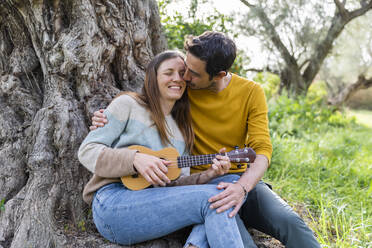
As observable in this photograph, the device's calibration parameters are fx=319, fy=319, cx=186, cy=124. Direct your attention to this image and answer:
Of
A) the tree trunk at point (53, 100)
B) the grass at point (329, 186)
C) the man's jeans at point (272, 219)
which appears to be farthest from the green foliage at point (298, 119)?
the tree trunk at point (53, 100)

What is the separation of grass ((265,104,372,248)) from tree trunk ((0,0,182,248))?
1.80m

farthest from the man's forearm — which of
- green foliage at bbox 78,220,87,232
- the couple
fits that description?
green foliage at bbox 78,220,87,232

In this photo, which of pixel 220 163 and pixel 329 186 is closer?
pixel 220 163

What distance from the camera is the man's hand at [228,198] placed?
6.45ft

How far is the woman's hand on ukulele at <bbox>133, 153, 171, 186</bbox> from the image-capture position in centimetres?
208

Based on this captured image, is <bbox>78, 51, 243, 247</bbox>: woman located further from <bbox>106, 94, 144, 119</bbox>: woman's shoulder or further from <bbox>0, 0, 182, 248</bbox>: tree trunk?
<bbox>0, 0, 182, 248</bbox>: tree trunk

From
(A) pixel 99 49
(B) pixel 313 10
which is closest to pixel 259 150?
(A) pixel 99 49

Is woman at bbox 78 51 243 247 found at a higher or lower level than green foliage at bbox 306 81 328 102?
higher

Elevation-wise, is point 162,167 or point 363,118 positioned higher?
point 162,167

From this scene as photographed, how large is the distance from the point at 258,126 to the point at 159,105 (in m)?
0.84

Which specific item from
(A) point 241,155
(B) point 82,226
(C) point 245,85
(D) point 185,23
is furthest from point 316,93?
(B) point 82,226

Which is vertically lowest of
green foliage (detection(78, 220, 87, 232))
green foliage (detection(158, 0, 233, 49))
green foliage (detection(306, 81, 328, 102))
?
green foliage (detection(306, 81, 328, 102))

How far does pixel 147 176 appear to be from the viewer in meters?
2.08

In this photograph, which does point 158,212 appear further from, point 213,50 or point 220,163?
point 213,50
